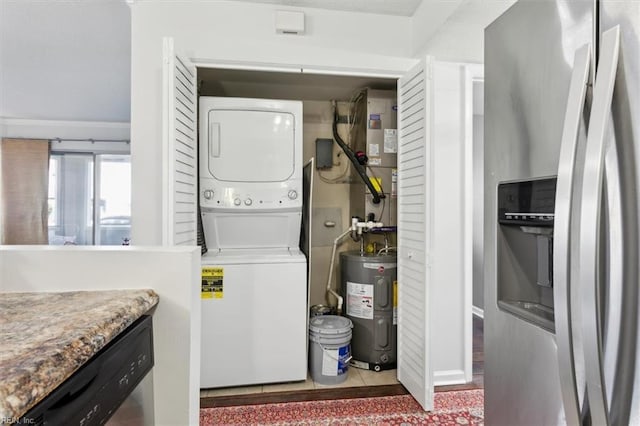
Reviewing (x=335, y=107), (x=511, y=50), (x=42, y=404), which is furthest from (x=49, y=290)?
(x=335, y=107)

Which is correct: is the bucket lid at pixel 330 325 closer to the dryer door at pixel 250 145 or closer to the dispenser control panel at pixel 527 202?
the dryer door at pixel 250 145

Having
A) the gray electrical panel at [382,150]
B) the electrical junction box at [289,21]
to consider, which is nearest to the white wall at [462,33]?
the gray electrical panel at [382,150]

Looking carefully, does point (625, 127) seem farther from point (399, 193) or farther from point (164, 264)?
point (399, 193)

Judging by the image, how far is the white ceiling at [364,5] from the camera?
2.13 m

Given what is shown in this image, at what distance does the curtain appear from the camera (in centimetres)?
508

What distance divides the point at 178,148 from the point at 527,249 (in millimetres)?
1618

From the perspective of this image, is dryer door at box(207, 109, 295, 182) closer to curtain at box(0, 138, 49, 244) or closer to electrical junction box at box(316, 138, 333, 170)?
electrical junction box at box(316, 138, 333, 170)

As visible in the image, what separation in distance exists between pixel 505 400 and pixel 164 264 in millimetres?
1031

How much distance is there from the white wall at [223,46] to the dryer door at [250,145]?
36cm

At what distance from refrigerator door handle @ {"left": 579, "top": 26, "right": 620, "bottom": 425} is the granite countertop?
90 cm

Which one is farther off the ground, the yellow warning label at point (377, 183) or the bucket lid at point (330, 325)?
the yellow warning label at point (377, 183)

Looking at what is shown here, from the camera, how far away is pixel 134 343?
2.54 feet

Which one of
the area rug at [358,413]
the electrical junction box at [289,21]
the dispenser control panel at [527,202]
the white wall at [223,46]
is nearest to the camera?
the dispenser control panel at [527,202]

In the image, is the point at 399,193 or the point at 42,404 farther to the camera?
the point at 399,193
